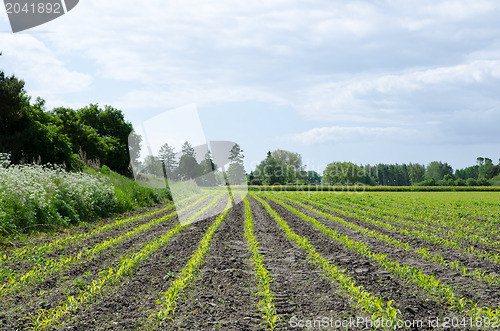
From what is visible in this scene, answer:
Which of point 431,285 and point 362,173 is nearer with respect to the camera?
point 431,285

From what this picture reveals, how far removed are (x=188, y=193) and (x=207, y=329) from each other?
32179 millimetres

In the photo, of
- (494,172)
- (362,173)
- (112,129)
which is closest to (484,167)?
(494,172)

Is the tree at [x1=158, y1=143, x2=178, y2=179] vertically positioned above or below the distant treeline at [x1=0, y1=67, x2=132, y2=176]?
below

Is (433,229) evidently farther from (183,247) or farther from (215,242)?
(183,247)

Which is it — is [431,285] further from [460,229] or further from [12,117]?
[12,117]

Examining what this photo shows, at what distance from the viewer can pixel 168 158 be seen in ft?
48.3

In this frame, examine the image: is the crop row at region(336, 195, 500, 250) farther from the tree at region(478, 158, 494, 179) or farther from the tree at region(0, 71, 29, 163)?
the tree at region(478, 158, 494, 179)

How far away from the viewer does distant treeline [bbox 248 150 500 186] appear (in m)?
92.4
